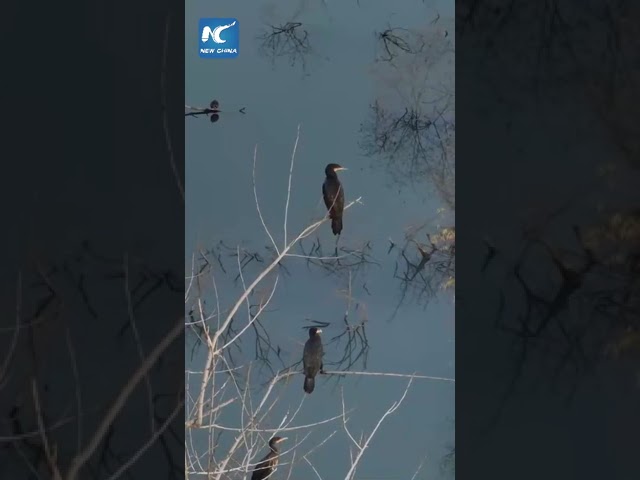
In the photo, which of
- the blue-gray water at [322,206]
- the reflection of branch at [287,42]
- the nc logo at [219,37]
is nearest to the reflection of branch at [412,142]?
the blue-gray water at [322,206]

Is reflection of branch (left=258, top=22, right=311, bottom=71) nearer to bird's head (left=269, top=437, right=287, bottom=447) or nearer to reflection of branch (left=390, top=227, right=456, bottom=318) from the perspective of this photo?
reflection of branch (left=390, top=227, right=456, bottom=318)

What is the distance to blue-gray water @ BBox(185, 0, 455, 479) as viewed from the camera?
290 centimetres

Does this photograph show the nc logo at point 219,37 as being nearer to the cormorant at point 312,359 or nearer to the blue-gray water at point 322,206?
the blue-gray water at point 322,206

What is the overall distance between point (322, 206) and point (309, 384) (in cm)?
54

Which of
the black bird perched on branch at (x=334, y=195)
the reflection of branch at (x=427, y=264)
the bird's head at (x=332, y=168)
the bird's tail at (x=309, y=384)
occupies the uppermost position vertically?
the bird's head at (x=332, y=168)

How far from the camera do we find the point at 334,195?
292 cm

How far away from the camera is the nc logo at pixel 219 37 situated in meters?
2.90

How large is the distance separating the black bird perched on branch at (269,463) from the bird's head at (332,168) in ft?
2.70
